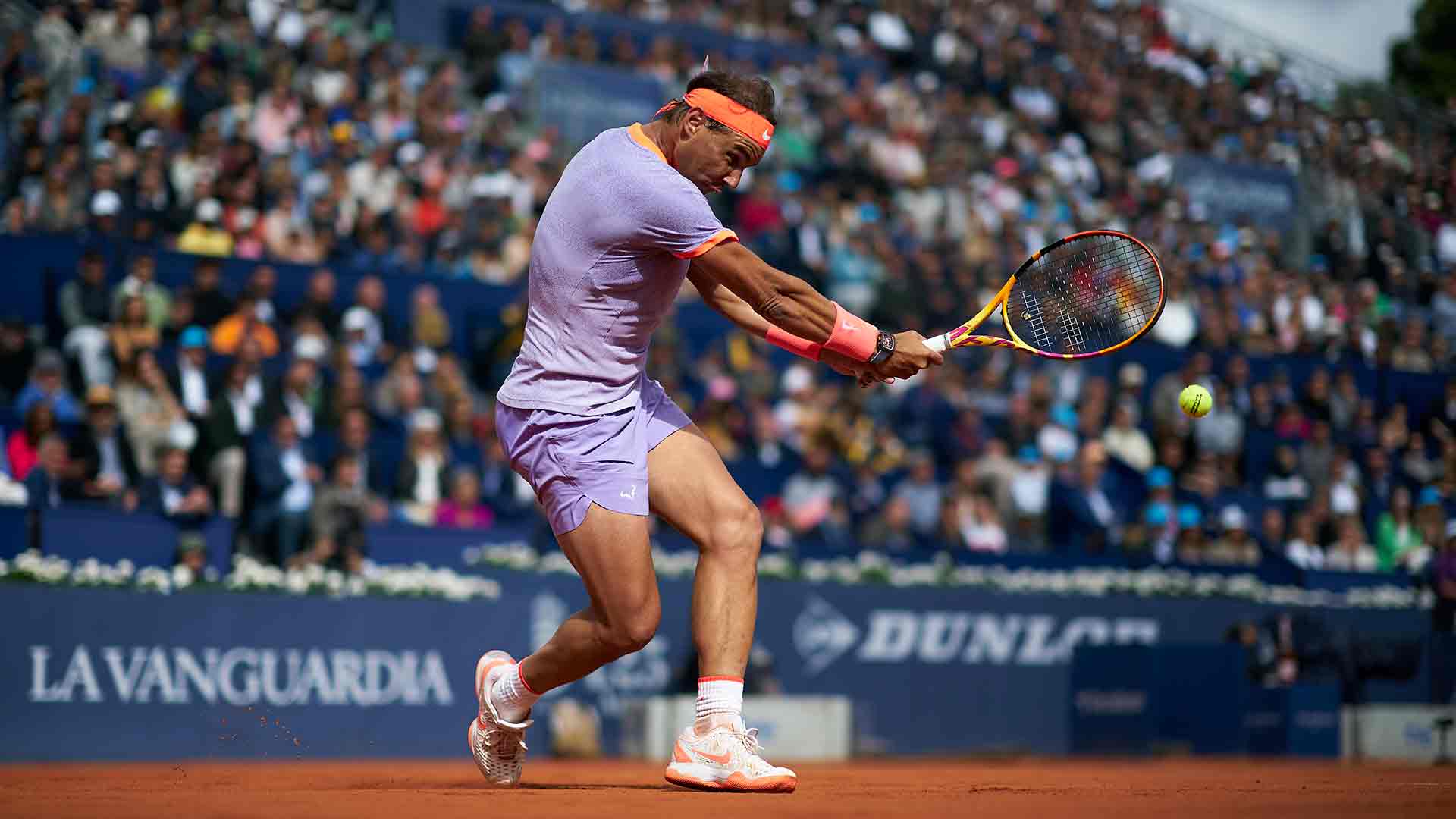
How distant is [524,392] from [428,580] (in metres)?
5.50

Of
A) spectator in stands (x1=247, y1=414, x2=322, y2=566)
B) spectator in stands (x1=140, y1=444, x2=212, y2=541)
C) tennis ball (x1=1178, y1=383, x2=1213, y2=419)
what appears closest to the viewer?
tennis ball (x1=1178, y1=383, x2=1213, y2=419)

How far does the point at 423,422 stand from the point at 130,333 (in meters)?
2.13

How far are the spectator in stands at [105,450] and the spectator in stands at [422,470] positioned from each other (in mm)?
1952

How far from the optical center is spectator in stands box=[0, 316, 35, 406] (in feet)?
40.1

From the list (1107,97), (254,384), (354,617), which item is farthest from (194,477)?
(1107,97)

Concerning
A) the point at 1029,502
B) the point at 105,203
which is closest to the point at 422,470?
the point at 105,203

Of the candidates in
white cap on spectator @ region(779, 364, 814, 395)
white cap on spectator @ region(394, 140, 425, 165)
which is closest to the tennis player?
white cap on spectator @ region(779, 364, 814, 395)

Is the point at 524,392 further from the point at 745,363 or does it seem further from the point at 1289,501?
the point at 1289,501

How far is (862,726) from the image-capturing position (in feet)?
42.3

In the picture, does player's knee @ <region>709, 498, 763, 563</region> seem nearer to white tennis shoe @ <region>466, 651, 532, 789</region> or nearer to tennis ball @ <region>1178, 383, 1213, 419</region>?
white tennis shoe @ <region>466, 651, 532, 789</region>

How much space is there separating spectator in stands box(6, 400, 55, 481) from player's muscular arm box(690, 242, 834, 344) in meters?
6.94

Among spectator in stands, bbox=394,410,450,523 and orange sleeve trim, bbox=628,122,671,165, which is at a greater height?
orange sleeve trim, bbox=628,122,671,165

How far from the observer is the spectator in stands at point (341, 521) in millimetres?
11586

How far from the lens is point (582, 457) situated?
19.0 feet
